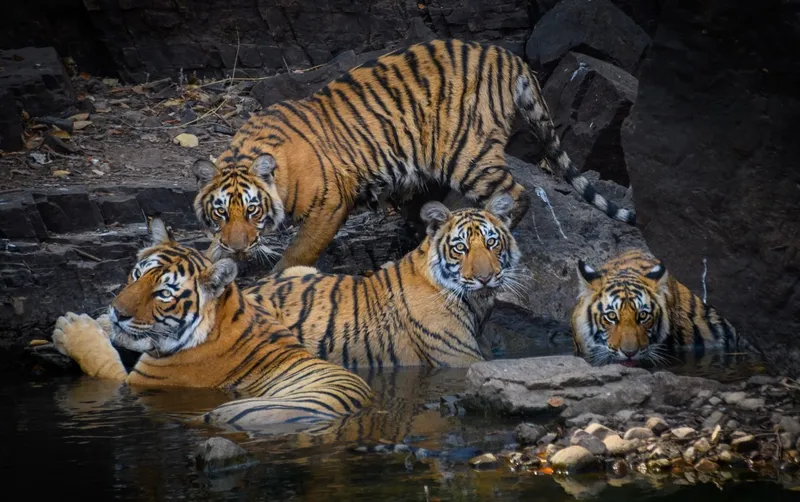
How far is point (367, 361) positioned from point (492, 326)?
3.55 ft

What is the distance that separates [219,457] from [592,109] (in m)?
5.81

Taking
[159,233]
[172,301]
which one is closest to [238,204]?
[159,233]

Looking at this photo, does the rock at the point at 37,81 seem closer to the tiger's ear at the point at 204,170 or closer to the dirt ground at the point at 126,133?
the dirt ground at the point at 126,133

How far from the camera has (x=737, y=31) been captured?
4.20m

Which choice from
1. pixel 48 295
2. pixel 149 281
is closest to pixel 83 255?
pixel 48 295

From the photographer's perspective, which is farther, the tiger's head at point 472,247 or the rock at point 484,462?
the tiger's head at point 472,247

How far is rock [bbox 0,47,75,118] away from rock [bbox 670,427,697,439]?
6909 millimetres

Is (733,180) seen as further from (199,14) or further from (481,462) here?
(199,14)

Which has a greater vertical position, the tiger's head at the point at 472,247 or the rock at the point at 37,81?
the rock at the point at 37,81

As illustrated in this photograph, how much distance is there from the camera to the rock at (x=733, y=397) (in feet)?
15.6

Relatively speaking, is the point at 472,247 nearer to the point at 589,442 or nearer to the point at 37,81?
the point at 589,442

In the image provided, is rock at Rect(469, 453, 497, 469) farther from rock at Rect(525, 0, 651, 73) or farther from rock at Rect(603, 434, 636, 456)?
rock at Rect(525, 0, 651, 73)

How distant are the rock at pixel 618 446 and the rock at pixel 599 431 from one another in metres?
0.07

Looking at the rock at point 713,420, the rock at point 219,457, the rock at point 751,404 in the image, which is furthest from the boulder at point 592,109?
the rock at point 219,457
